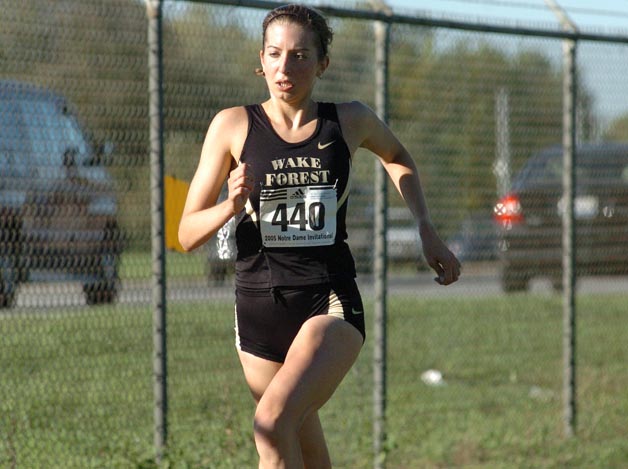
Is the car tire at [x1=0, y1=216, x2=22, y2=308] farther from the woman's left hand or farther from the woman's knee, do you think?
the woman's left hand

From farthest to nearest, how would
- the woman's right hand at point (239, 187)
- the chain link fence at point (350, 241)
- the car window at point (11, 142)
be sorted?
the chain link fence at point (350, 241), the car window at point (11, 142), the woman's right hand at point (239, 187)

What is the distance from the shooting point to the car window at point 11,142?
202 inches

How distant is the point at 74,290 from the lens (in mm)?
5320

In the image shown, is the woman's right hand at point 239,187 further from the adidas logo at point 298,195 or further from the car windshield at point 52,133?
the car windshield at point 52,133

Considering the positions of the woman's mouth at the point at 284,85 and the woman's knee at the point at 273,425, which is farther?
the woman's mouth at the point at 284,85

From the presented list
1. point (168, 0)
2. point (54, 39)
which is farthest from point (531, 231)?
point (54, 39)

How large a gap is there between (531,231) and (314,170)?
3986 mm

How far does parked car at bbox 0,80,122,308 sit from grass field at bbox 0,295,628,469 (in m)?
0.21

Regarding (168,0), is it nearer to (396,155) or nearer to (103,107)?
(103,107)

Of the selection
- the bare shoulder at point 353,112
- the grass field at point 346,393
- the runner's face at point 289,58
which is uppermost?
the runner's face at point 289,58

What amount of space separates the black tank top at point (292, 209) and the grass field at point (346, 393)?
1548mm

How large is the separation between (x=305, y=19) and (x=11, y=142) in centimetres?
177

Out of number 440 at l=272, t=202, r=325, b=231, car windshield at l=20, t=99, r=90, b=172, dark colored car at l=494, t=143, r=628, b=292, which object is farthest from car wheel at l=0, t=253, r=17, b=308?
dark colored car at l=494, t=143, r=628, b=292

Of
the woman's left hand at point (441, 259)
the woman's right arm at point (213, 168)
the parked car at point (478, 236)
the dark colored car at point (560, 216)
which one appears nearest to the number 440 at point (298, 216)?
the woman's right arm at point (213, 168)
